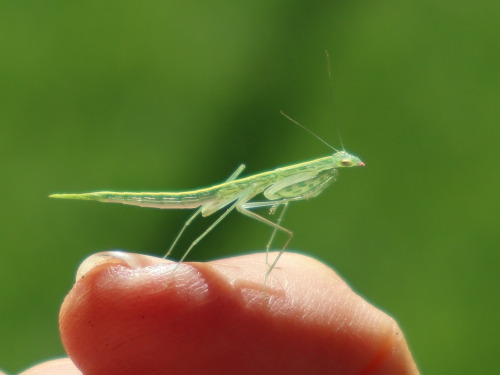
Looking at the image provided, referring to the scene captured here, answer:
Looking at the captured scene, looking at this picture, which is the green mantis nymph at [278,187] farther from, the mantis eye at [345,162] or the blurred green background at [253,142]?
the blurred green background at [253,142]

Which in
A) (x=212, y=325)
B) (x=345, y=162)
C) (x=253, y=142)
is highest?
(x=345, y=162)

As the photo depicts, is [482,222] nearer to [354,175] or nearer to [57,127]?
[354,175]

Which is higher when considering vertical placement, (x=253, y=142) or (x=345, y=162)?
(x=345, y=162)

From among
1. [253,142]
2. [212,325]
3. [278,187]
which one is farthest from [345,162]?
[253,142]

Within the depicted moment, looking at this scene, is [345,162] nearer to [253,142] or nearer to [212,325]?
[212,325]

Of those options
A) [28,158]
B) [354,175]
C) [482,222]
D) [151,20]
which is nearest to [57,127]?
[28,158]

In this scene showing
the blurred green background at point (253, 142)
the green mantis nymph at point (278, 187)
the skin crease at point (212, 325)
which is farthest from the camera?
the blurred green background at point (253, 142)

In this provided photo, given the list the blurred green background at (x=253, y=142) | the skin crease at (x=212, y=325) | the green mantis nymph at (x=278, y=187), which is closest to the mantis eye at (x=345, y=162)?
the green mantis nymph at (x=278, y=187)
